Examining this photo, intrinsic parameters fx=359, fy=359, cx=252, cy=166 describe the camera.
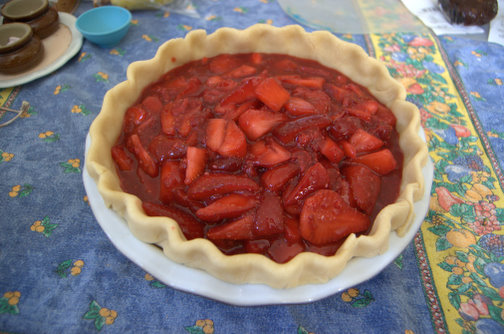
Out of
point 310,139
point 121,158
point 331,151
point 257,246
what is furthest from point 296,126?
point 121,158

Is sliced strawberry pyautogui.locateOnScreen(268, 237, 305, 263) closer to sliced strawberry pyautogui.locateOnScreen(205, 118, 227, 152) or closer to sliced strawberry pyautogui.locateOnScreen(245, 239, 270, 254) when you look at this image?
sliced strawberry pyautogui.locateOnScreen(245, 239, 270, 254)

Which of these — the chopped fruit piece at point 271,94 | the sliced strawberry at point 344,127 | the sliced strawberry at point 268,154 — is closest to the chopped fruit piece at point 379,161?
the sliced strawberry at point 344,127

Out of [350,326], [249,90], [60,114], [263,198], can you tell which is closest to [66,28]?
[60,114]

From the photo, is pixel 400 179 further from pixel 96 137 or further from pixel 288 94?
pixel 96 137

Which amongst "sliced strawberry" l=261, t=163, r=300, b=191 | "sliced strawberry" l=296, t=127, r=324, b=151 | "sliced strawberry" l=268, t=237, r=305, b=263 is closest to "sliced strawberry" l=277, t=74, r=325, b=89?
"sliced strawberry" l=296, t=127, r=324, b=151

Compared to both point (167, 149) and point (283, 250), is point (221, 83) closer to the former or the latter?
point (167, 149)

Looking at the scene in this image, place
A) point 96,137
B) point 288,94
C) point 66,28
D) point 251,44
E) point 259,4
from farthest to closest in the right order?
1. point 259,4
2. point 66,28
3. point 251,44
4. point 288,94
5. point 96,137

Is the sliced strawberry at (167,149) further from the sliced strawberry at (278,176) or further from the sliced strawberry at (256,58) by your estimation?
the sliced strawberry at (256,58)
